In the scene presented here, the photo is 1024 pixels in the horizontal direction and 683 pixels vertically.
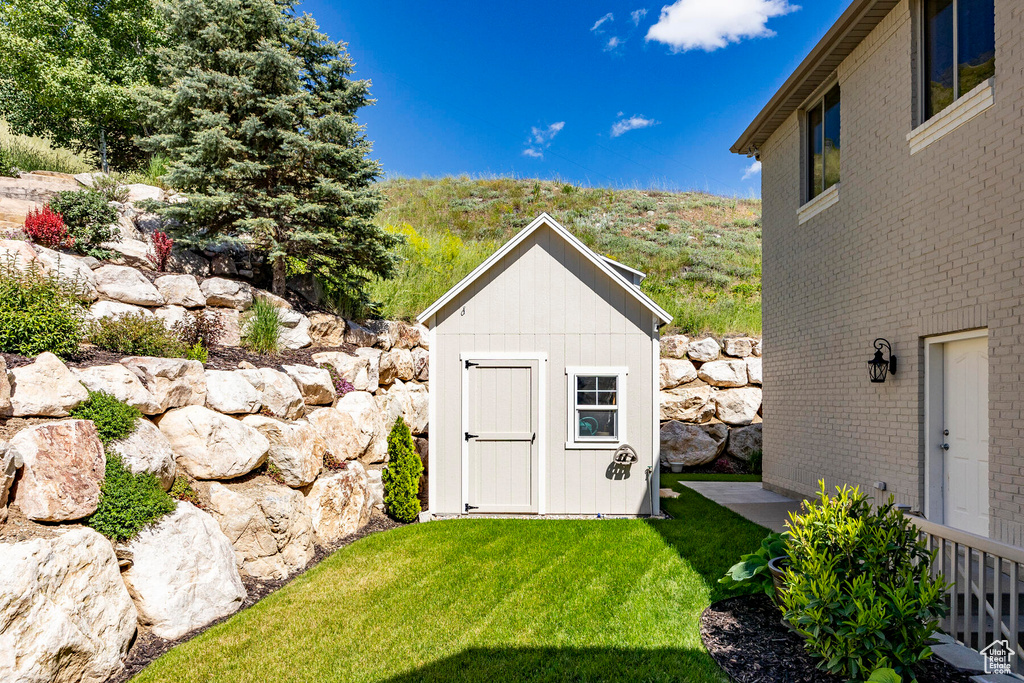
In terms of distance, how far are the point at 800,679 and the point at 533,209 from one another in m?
23.4

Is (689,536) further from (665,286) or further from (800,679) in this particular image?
(665,286)

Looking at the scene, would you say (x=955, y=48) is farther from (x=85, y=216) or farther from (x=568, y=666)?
(x=85, y=216)

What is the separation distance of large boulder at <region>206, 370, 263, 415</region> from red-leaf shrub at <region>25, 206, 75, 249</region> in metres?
3.15

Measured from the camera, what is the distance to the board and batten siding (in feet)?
26.7

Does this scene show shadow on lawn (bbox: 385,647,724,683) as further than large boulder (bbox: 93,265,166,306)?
No

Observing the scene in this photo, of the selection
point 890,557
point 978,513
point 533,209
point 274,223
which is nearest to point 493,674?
point 890,557

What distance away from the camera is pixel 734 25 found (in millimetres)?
20594

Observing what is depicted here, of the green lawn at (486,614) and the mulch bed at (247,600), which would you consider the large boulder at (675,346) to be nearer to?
the green lawn at (486,614)

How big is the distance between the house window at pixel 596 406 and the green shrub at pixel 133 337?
520 cm

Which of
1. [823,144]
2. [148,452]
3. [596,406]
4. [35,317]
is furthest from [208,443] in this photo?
[823,144]

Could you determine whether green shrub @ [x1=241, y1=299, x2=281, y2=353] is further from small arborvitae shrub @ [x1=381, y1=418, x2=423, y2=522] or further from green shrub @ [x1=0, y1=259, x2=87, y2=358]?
green shrub @ [x1=0, y1=259, x2=87, y2=358]

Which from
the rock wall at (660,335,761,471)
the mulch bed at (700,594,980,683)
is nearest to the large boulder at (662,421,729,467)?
the rock wall at (660,335,761,471)

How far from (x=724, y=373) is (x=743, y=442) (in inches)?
65.5

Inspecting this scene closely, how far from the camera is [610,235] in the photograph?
2333cm
